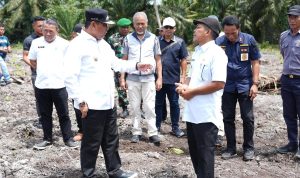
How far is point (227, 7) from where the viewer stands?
104 feet

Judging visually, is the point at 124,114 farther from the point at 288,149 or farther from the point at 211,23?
the point at 211,23

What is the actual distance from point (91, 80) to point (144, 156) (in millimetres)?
1587

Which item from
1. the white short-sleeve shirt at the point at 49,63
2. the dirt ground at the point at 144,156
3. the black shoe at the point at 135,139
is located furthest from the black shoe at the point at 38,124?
the black shoe at the point at 135,139

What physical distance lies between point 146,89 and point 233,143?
144cm

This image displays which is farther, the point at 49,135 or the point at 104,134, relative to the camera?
the point at 49,135

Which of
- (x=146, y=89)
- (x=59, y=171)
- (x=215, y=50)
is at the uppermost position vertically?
(x=215, y=50)

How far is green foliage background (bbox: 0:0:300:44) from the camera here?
88.4 feet

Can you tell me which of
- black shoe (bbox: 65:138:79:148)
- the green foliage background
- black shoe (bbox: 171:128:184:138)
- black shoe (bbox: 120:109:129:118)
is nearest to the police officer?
black shoe (bbox: 171:128:184:138)

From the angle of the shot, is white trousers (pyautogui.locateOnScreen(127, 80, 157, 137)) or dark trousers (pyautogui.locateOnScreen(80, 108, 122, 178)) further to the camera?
white trousers (pyautogui.locateOnScreen(127, 80, 157, 137))

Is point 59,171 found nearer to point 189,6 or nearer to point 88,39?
point 88,39

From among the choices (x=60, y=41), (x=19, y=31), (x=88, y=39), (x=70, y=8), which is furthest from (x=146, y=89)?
(x=19, y=31)

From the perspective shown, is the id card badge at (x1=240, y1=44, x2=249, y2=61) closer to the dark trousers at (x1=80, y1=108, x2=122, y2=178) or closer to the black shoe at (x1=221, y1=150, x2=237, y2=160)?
the black shoe at (x1=221, y1=150, x2=237, y2=160)

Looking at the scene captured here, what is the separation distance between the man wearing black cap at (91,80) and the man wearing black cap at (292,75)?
2518mm

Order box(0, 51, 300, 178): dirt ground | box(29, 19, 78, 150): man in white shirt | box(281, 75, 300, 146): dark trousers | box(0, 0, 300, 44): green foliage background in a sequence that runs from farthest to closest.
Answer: box(0, 0, 300, 44): green foliage background → box(29, 19, 78, 150): man in white shirt → box(281, 75, 300, 146): dark trousers → box(0, 51, 300, 178): dirt ground
